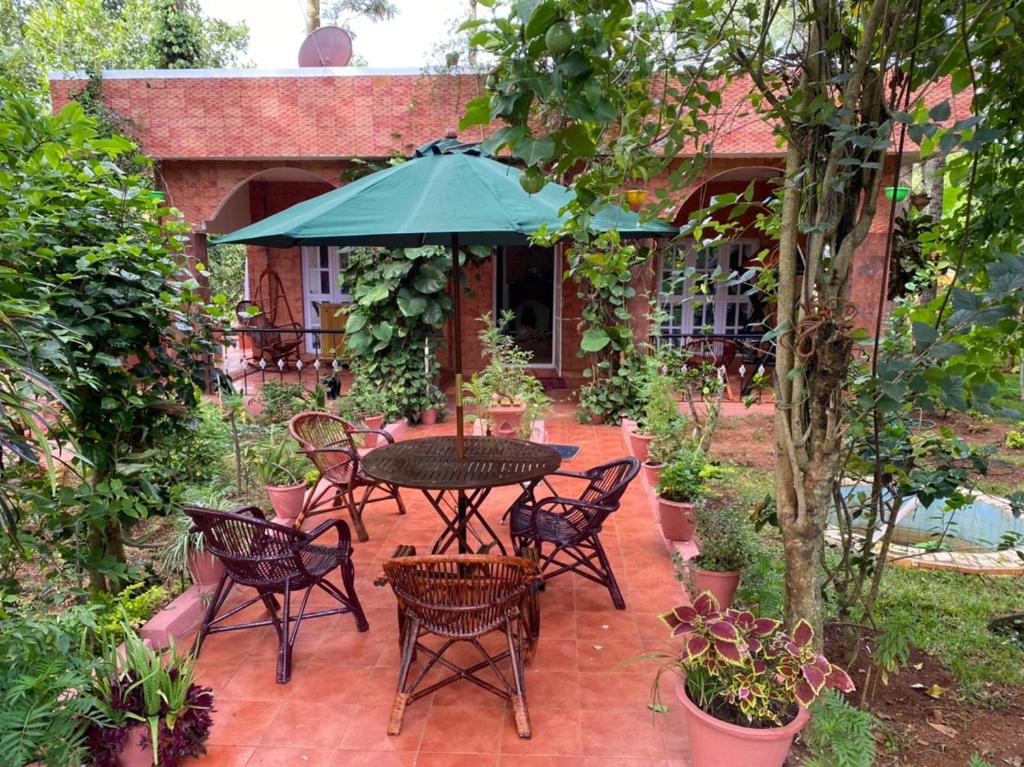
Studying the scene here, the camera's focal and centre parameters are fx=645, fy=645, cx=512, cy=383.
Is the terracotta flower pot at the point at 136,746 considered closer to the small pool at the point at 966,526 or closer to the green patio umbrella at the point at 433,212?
the green patio umbrella at the point at 433,212

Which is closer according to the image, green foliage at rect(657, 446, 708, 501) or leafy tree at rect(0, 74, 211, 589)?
leafy tree at rect(0, 74, 211, 589)

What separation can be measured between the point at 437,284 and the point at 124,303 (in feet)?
13.7

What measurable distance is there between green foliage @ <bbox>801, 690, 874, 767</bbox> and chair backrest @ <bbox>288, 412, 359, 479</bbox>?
8.70 feet

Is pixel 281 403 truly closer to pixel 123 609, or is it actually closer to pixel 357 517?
pixel 357 517

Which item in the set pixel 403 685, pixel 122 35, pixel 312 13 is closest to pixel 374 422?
pixel 403 685

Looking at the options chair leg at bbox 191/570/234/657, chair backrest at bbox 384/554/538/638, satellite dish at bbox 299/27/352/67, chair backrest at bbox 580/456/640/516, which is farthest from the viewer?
satellite dish at bbox 299/27/352/67

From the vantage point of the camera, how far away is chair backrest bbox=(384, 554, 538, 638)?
7.02ft

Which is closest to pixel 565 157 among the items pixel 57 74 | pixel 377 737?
pixel 377 737

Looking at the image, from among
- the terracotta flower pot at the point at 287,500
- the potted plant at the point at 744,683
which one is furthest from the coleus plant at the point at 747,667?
the terracotta flower pot at the point at 287,500

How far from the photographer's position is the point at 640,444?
5.45 metres

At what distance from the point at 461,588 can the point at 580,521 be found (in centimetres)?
107

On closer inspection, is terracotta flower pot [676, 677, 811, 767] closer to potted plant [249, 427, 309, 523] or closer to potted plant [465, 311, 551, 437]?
potted plant [249, 427, 309, 523]

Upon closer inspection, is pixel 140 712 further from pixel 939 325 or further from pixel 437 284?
pixel 437 284

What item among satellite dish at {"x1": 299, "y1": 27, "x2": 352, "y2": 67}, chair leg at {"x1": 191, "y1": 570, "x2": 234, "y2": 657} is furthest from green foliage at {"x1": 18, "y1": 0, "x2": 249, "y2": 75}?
chair leg at {"x1": 191, "y1": 570, "x2": 234, "y2": 657}
